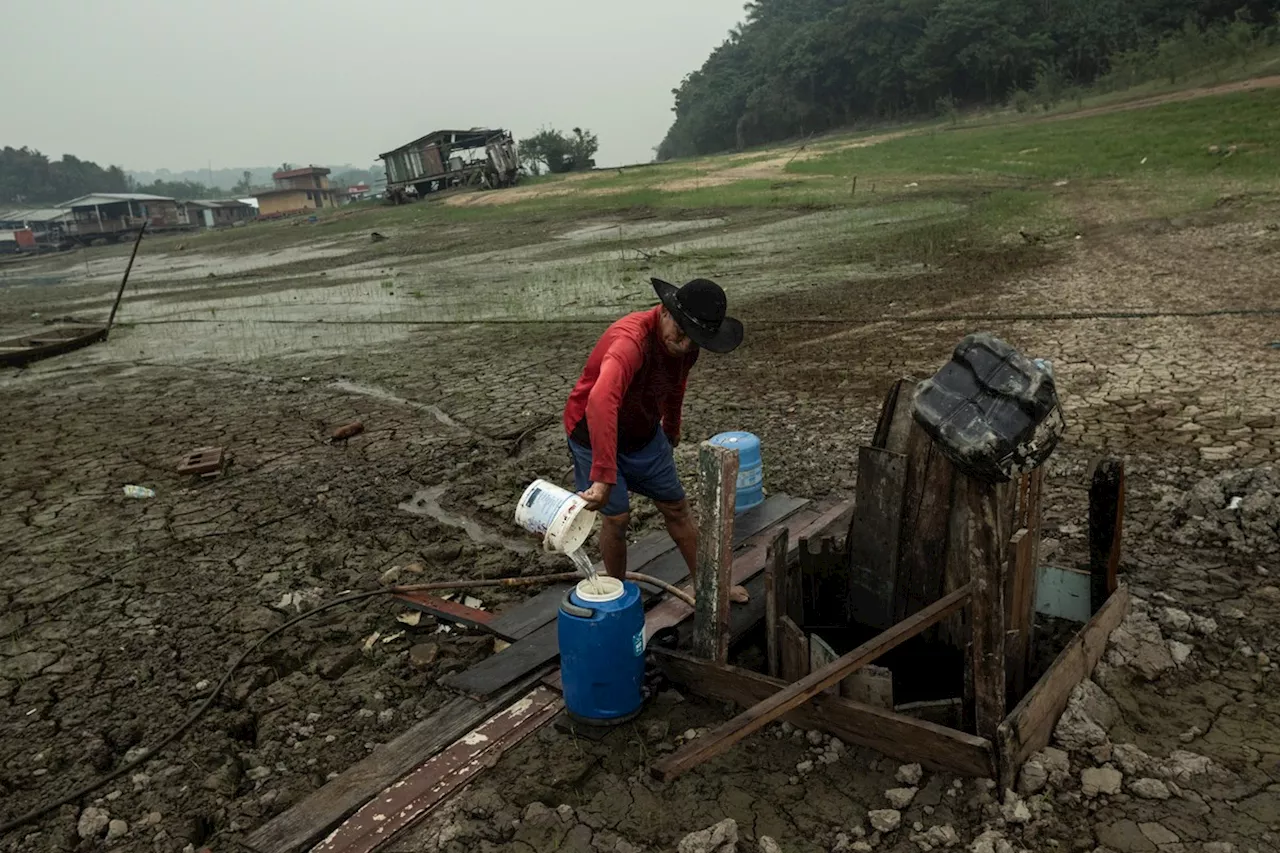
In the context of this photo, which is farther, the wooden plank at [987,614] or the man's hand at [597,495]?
the man's hand at [597,495]

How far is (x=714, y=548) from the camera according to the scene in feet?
10.1

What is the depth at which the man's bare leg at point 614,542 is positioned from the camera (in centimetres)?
377

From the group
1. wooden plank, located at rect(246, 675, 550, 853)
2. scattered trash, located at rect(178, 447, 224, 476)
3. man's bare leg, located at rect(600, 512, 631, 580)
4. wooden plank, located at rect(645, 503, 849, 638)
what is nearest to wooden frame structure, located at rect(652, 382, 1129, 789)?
wooden plank, located at rect(645, 503, 849, 638)

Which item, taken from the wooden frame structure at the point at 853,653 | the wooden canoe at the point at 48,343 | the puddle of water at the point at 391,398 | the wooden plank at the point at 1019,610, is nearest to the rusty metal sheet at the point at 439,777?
the wooden frame structure at the point at 853,653

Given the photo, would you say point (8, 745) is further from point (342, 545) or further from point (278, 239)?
point (278, 239)

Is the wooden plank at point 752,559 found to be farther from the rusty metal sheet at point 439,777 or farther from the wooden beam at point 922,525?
the rusty metal sheet at point 439,777

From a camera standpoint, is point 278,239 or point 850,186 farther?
point 278,239

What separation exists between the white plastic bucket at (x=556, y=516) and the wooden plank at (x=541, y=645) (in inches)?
29.0

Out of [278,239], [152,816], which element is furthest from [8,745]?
[278,239]

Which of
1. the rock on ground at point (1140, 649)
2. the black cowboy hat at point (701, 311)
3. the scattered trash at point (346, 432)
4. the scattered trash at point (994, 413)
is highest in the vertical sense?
the black cowboy hat at point (701, 311)

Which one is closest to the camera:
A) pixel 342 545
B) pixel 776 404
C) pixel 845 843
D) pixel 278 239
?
pixel 845 843

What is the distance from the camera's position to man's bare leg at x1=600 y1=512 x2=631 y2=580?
377cm

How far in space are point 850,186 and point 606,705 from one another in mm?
23048

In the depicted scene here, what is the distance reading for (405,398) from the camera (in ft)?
26.8
